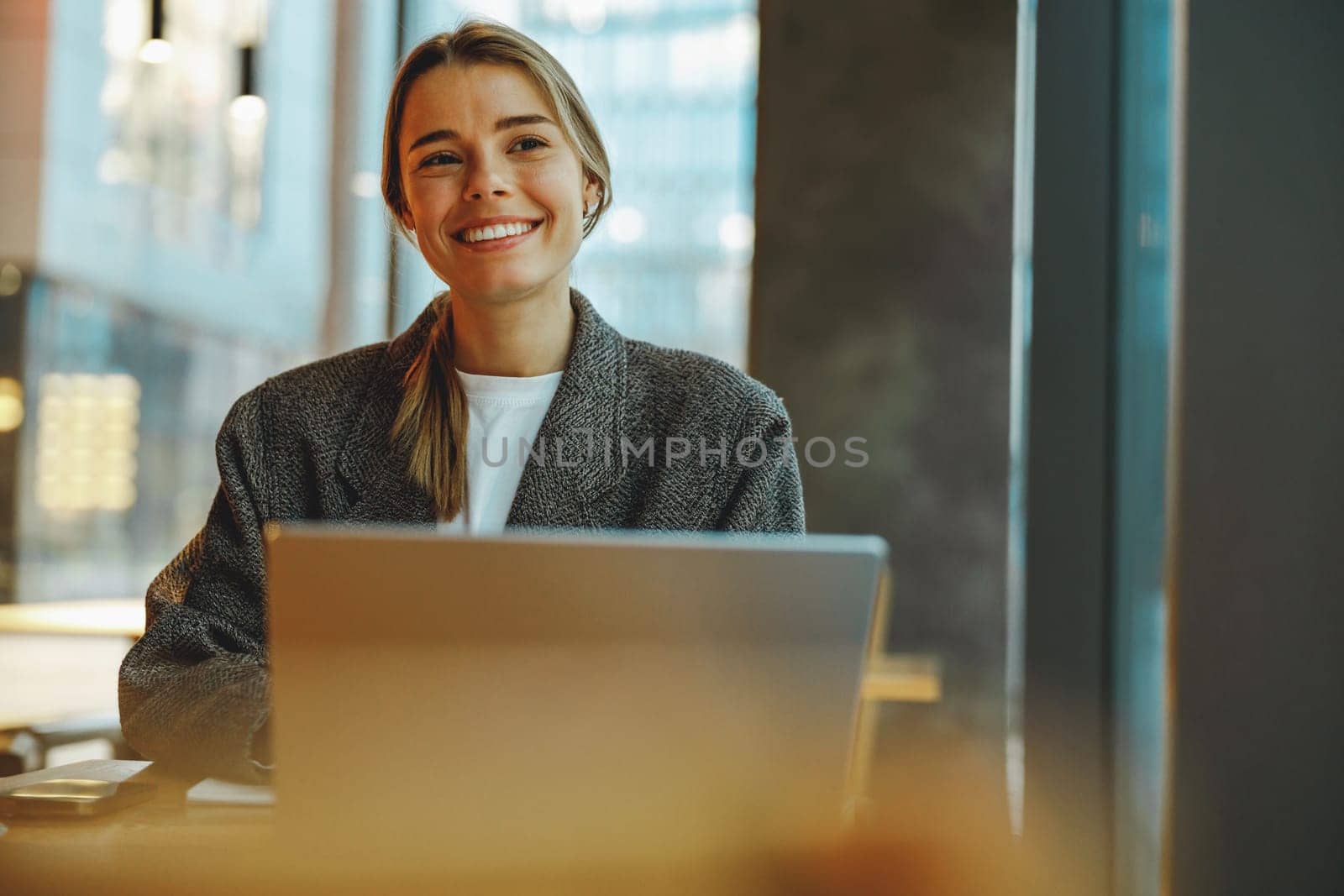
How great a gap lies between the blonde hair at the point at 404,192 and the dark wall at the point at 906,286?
125 cm

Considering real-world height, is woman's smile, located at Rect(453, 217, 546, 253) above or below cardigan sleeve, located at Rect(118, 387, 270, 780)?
above

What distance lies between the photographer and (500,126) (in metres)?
1.53

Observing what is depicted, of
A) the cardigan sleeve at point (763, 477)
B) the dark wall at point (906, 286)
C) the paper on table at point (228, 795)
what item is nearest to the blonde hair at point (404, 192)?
the cardigan sleeve at point (763, 477)

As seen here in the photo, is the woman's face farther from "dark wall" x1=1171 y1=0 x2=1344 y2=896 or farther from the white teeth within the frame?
"dark wall" x1=1171 y1=0 x2=1344 y2=896

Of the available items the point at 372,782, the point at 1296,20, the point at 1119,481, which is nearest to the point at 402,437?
the point at 372,782

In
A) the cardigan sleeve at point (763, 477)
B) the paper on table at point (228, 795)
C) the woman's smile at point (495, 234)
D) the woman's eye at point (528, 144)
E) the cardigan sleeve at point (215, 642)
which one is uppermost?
the woman's eye at point (528, 144)

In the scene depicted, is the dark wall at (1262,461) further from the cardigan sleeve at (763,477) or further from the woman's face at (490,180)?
the woman's face at (490,180)

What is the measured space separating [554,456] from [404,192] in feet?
1.44

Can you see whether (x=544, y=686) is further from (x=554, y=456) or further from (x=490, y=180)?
(x=490, y=180)

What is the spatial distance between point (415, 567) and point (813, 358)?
221cm

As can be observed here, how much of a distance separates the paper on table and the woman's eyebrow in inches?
36.6

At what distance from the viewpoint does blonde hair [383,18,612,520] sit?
1.51 metres

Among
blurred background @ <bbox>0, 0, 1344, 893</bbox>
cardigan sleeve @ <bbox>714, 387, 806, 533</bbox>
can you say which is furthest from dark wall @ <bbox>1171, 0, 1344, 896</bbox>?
cardigan sleeve @ <bbox>714, 387, 806, 533</bbox>

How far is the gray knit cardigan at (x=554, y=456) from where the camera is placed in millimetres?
1457
